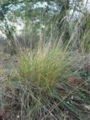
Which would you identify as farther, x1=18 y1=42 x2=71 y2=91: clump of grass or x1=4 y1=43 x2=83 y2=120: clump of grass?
x1=18 y1=42 x2=71 y2=91: clump of grass

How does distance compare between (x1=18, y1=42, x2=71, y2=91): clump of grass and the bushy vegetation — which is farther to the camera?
(x1=18, y1=42, x2=71, y2=91): clump of grass

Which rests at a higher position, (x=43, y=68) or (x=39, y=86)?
(x=43, y=68)

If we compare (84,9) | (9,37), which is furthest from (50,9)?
(9,37)

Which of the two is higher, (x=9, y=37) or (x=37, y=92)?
(x=9, y=37)

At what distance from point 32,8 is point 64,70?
3.00m

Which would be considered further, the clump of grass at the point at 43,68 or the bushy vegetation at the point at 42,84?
the clump of grass at the point at 43,68

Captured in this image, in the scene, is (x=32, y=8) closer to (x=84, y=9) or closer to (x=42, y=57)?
(x=84, y=9)

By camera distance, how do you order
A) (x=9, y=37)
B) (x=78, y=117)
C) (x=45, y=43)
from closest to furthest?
(x=78, y=117)
(x=45, y=43)
(x=9, y=37)

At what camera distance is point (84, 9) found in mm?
4090

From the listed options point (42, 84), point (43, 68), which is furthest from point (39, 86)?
point (43, 68)

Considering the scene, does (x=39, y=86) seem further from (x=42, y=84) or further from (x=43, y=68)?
(x=43, y=68)

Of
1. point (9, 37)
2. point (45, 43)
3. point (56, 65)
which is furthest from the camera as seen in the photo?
point (9, 37)

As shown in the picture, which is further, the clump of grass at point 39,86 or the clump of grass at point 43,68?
the clump of grass at point 43,68

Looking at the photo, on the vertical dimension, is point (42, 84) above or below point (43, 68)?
below
